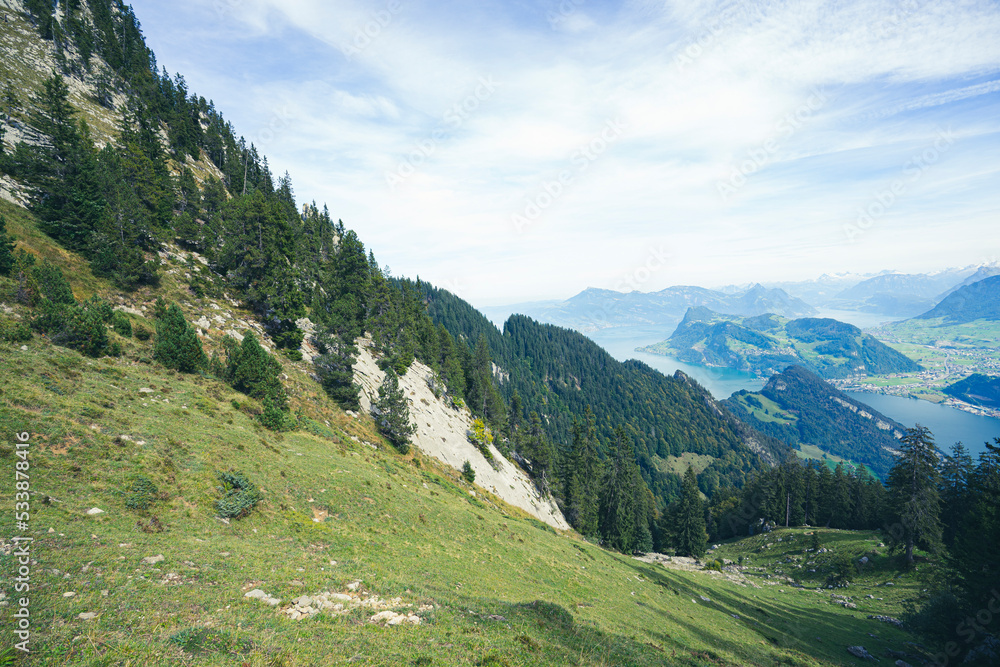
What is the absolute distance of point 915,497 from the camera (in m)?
43.2

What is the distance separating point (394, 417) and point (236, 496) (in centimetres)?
2478

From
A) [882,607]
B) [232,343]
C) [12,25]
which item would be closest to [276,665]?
[232,343]

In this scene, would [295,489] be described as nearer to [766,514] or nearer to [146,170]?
[146,170]

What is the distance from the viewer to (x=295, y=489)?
777 inches

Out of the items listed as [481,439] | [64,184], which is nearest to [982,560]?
[481,439]

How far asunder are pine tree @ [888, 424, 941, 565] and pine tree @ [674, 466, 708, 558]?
28.0 m

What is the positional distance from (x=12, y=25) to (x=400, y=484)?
94.7m

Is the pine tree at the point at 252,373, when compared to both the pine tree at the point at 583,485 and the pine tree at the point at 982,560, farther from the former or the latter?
the pine tree at the point at 583,485

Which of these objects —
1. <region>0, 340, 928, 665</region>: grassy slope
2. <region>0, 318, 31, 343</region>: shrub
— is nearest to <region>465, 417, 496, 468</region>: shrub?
<region>0, 340, 928, 665</region>: grassy slope

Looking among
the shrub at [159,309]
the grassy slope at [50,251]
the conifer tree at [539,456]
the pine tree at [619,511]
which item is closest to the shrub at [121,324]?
the shrub at [159,309]

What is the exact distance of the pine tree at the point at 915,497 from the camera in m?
41.8

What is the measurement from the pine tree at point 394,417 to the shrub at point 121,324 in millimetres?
21989

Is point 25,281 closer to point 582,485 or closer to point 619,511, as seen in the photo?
point 619,511

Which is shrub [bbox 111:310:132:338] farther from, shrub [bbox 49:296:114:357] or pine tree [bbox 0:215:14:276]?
pine tree [bbox 0:215:14:276]
